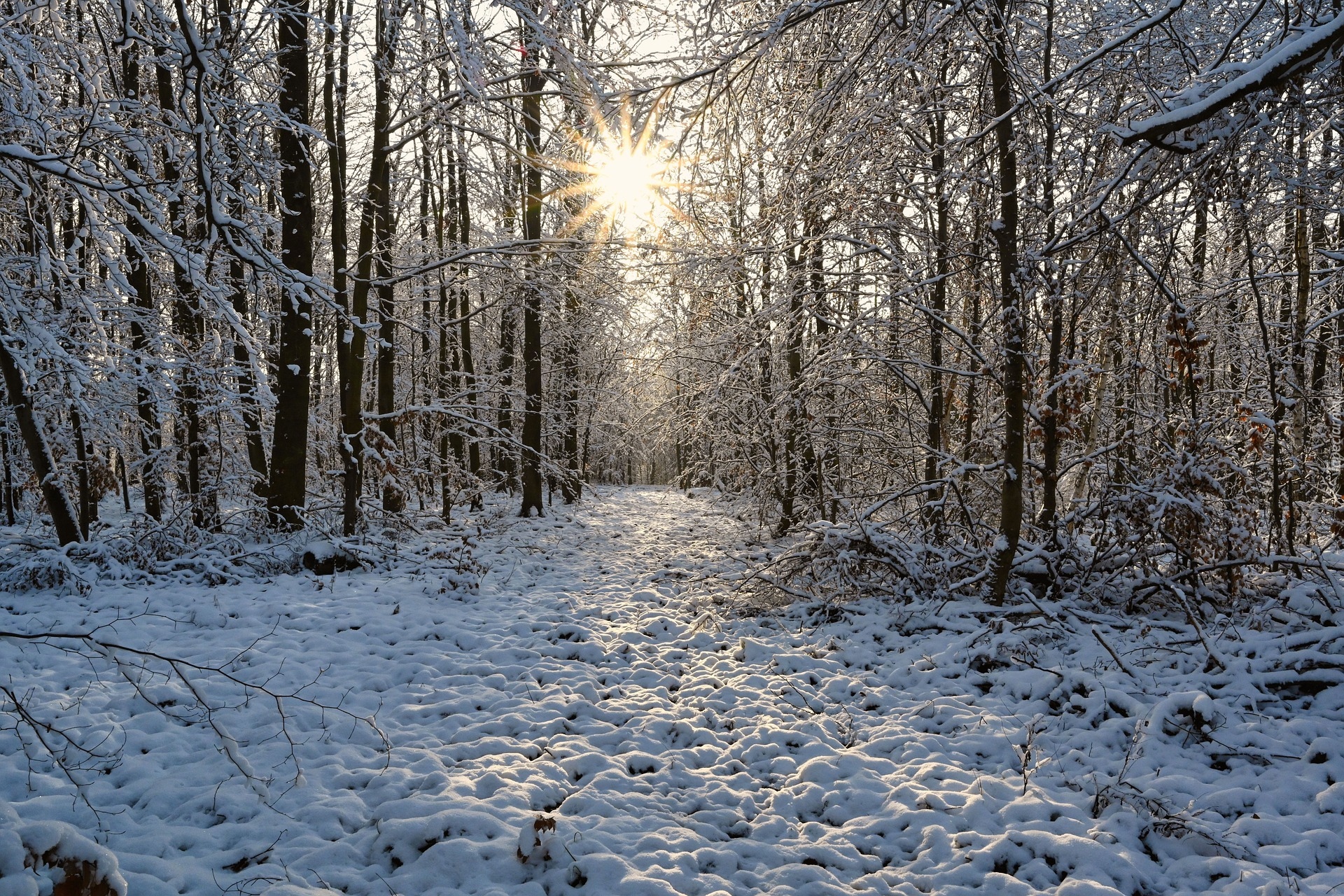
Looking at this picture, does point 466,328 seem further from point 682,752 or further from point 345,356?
point 682,752

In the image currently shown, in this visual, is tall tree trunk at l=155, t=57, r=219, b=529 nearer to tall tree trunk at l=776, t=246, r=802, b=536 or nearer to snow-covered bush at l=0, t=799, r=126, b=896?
snow-covered bush at l=0, t=799, r=126, b=896

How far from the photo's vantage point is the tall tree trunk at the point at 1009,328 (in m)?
6.07

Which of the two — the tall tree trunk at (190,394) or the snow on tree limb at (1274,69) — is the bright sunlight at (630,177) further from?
the tall tree trunk at (190,394)

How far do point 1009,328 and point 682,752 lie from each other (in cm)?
469

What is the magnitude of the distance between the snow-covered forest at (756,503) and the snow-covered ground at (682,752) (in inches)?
1.4

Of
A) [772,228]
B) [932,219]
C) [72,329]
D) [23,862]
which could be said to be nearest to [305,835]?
[23,862]

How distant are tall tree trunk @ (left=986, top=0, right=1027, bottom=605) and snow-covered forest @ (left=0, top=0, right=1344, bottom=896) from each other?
0.05 m

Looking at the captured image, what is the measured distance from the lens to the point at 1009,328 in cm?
626

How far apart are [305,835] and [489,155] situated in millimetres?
11676

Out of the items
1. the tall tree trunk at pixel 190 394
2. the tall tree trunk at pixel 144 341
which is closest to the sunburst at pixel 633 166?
the tall tree trunk at pixel 144 341

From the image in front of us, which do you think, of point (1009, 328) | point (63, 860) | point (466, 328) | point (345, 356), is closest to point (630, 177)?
point (1009, 328)

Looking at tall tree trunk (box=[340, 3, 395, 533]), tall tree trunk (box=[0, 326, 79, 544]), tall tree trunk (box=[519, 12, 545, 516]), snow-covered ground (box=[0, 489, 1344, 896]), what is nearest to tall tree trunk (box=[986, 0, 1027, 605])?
snow-covered ground (box=[0, 489, 1344, 896])

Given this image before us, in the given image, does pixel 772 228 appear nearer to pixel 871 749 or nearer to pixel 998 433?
pixel 998 433

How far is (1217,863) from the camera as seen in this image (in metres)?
3.26
